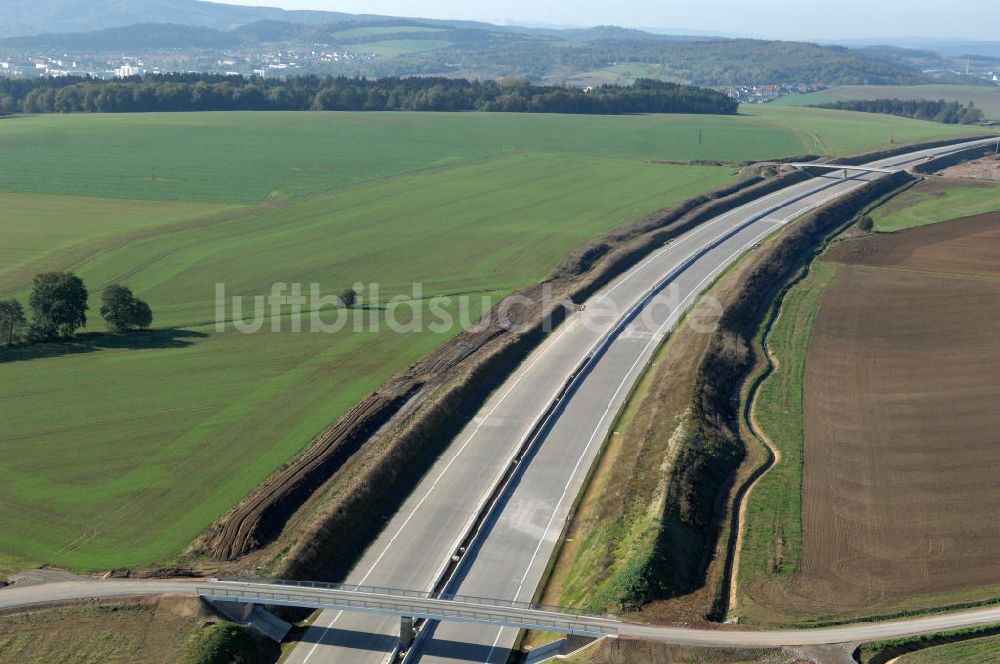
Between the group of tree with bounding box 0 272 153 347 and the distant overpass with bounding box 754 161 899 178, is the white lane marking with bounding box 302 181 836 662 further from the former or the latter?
the group of tree with bounding box 0 272 153 347

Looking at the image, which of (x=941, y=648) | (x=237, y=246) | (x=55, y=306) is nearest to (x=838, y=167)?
(x=237, y=246)

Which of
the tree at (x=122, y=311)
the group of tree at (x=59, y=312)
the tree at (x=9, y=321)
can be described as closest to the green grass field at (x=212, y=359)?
the tree at (x=122, y=311)

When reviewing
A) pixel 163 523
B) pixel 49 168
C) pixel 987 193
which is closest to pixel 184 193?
pixel 49 168

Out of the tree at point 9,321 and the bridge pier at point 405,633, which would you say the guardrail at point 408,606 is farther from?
the tree at point 9,321

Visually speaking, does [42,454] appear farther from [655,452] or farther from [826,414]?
[826,414]

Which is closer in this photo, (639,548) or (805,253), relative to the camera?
(639,548)

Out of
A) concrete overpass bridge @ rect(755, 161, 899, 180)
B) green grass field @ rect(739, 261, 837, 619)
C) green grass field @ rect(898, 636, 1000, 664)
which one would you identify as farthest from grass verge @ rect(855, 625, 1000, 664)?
concrete overpass bridge @ rect(755, 161, 899, 180)
